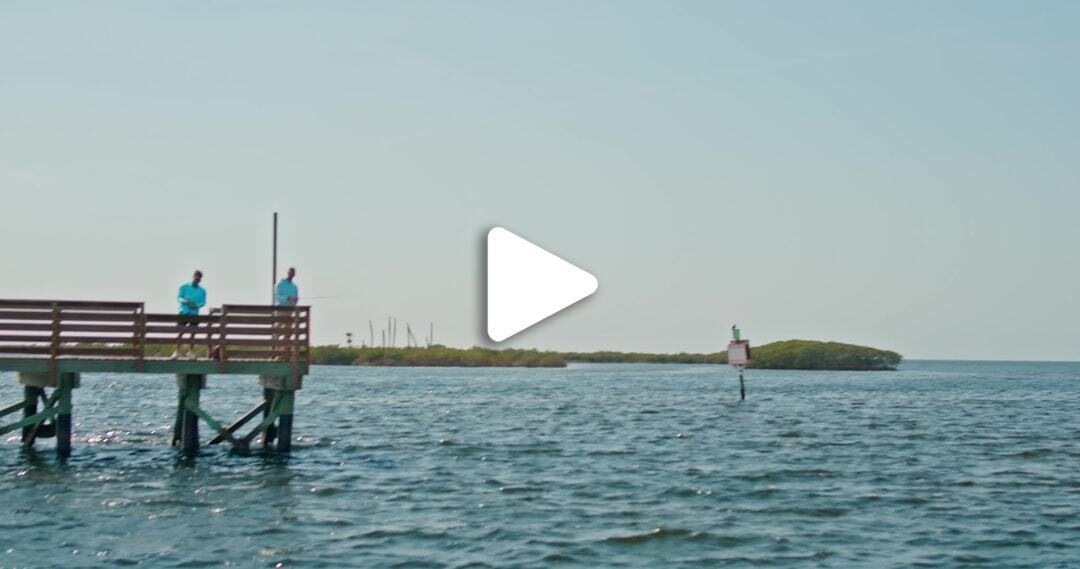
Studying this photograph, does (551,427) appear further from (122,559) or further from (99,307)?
(122,559)

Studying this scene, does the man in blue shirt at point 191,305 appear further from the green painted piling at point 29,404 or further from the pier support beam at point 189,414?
the green painted piling at point 29,404

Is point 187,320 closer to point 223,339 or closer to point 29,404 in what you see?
point 223,339

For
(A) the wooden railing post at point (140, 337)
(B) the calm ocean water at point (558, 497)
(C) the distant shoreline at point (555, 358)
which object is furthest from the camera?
(C) the distant shoreline at point (555, 358)

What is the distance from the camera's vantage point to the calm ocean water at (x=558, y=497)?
16.4 m

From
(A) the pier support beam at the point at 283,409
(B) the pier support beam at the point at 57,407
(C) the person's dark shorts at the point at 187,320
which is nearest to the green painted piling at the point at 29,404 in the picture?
(B) the pier support beam at the point at 57,407

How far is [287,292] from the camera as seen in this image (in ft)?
91.5

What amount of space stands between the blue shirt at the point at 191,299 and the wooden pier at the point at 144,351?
69 cm

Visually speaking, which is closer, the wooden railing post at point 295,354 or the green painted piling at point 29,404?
the wooden railing post at point 295,354

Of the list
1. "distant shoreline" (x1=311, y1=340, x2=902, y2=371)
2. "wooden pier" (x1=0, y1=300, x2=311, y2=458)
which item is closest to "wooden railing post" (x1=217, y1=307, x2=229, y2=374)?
"wooden pier" (x1=0, y1=300, x2=311, y2=458)

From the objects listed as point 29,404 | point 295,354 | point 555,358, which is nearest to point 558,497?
point 295,354

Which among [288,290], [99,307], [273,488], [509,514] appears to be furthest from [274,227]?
[509,514]

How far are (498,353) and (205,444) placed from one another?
104 meters

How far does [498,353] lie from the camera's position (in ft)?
438

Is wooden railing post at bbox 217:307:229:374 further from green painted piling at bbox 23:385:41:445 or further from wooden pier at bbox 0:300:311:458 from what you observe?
green painted piling at bbox 23:385:41:445
